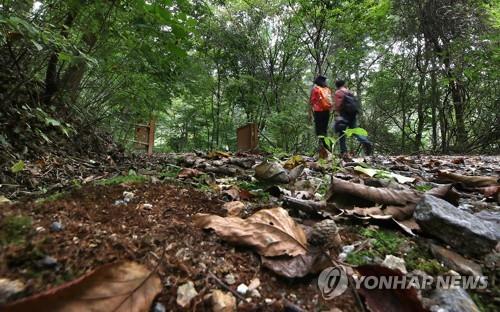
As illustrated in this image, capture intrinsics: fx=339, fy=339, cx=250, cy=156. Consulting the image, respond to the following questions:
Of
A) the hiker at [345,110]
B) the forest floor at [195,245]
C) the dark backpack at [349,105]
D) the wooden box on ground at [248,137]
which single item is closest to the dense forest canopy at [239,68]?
the wooden box on ground at [248,137]

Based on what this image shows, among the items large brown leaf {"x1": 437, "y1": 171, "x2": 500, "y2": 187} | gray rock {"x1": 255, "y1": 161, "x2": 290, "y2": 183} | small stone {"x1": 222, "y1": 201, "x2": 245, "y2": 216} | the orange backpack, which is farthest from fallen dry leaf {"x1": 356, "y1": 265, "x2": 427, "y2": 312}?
the orange backpack

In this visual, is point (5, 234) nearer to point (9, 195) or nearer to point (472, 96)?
point (9, 195)

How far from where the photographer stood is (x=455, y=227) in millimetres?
1372

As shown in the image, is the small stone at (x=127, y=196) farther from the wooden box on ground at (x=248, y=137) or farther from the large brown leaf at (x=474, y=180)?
the wooden box on ground at (x=248, y=137)

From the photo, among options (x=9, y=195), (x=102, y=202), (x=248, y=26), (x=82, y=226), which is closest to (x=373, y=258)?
(x=82, y=226)

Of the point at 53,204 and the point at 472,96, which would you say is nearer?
the point at 53,204

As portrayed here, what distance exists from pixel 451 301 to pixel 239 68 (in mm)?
15425

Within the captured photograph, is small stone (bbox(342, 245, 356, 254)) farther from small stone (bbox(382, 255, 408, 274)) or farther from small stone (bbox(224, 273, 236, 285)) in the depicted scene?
small stone (bbox(224, 273, 236, 285))

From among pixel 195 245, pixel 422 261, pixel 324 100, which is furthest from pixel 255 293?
pixel 324 100

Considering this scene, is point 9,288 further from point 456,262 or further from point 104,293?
point 456,262

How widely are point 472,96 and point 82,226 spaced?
1327 cm

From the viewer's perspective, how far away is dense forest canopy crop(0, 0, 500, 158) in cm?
324

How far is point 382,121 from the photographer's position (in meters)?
14.7

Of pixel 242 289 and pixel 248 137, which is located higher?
pixel 248 137
